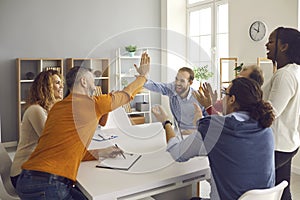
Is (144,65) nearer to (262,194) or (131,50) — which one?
(262,194)

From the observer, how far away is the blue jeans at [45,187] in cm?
154

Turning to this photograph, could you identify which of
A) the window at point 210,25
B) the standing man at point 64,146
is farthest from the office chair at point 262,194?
the window at point 210,25

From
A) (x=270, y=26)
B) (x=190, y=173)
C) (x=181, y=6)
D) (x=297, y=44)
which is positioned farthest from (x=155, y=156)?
(x=181, y=6)

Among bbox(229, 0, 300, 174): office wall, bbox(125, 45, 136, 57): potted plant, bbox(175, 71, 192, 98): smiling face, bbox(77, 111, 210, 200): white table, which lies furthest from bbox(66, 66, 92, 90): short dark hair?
bbox(125, 45, 136, 57): potted plant

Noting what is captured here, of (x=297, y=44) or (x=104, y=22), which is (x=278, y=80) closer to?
(x=297, y=44)

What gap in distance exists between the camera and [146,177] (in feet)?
5.17

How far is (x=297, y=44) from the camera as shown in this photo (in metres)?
1.94

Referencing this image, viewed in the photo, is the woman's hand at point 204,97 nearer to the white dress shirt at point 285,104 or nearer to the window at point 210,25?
the white dress shirt at point 285,104

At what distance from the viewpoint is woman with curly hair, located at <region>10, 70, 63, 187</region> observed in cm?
192

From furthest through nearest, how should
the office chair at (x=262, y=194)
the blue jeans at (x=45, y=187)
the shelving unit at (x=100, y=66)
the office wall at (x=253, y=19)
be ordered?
the shelving unit at (x=100, y=66), the office wall at (x=253, y=19), the blue jeans at (x=45, y=187), the office chair at (x=262, y=194)

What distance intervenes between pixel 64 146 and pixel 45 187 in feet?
0.73

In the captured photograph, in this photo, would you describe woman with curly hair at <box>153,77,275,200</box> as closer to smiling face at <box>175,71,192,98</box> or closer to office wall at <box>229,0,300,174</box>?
smiling face at <box>175,71,192,98</box>

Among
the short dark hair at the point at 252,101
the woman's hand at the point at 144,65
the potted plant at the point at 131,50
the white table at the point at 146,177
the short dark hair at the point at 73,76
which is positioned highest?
the potted plant at the point at 131,50

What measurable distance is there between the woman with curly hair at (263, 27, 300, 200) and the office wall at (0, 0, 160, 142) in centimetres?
251
